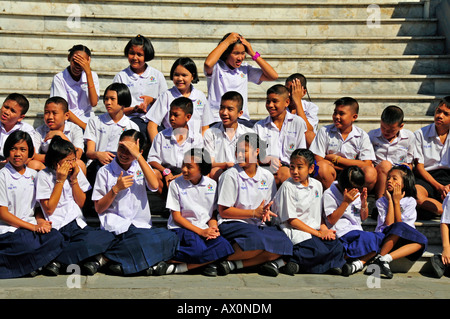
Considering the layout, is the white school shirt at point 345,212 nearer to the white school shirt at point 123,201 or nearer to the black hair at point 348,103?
the black hair at point 348,103

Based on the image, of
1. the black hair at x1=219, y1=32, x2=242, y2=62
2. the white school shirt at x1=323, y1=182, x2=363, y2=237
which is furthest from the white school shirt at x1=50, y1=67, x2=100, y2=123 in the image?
the white school shirt at x1=323, y1=182, x2=363, y2=237

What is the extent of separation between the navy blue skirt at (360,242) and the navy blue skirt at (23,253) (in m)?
2.43

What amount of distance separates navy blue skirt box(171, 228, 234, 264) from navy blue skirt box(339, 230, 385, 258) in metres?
1.02

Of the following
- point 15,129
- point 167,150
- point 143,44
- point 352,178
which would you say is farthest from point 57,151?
point 352,178

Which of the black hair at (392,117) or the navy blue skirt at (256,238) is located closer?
the navy blue skirt at (256,238)

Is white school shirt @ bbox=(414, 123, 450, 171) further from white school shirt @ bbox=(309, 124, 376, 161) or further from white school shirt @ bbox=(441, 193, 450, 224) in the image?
white school shirt @ bbox=(441, 193, 450, 224)

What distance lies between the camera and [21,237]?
17.3 feet

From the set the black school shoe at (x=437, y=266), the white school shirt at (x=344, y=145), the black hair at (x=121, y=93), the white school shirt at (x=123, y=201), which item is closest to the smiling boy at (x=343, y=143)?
the white school shirt at (x=344, y=145)

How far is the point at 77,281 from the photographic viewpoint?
5039 mm

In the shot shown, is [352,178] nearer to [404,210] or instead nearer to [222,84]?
[404,210]

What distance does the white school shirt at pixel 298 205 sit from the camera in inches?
221

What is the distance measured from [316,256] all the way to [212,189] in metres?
1.06

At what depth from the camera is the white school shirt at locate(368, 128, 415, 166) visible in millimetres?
6531
